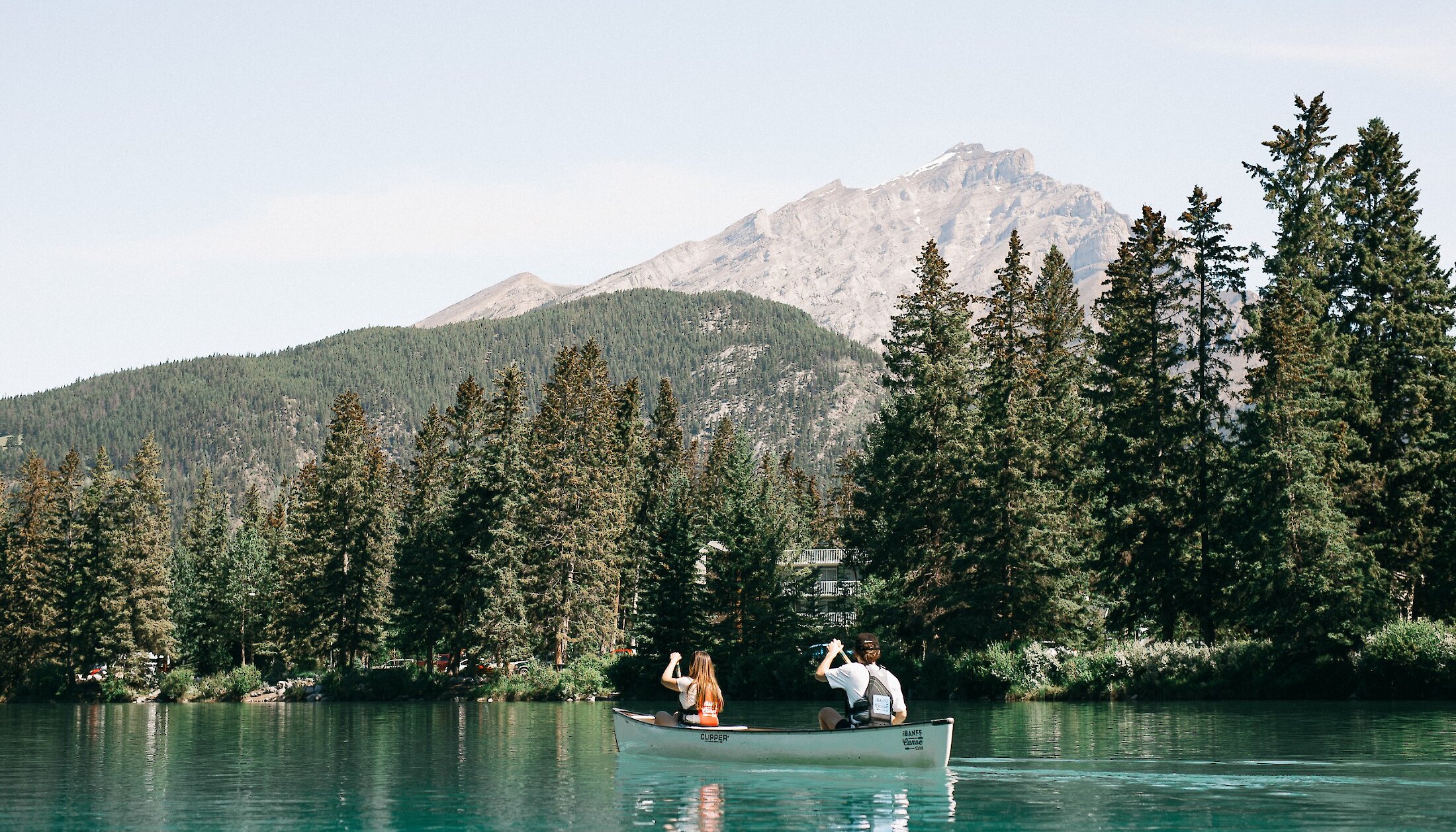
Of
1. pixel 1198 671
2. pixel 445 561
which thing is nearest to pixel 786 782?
pixel 1198 671

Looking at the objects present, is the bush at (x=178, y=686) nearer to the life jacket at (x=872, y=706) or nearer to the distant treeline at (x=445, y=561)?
the distant treeline at (x=445, y=561)

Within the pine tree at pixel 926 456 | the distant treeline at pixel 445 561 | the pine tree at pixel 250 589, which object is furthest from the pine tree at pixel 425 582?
the pine tree at pixel 926 456

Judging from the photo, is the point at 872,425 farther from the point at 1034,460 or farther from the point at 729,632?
the point at 1034,460

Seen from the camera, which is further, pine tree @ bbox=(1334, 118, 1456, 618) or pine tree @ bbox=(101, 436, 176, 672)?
pine tree @ bbox=(101, 436, 176, 672)

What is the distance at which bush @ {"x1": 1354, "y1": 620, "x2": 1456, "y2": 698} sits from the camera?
45031 mm

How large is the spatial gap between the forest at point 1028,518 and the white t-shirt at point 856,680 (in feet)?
91.8

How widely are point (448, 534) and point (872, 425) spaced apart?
86.0ft

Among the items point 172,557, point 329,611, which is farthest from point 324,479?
point 172,557

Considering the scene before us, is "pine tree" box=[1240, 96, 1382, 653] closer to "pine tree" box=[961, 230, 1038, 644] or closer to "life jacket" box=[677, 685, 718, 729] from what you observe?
"pine tree" box=[961, 230, 1038, 644]

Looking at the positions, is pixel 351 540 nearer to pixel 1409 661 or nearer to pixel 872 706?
pixel 1409 661

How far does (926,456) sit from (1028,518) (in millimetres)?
7127

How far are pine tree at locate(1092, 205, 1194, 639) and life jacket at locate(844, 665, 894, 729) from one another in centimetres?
3374

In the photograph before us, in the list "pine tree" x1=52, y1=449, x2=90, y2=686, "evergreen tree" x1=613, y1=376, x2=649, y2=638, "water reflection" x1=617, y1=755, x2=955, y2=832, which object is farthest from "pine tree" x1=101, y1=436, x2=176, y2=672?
"water reflection" x1=617, y1=755, x2=955, y2=832

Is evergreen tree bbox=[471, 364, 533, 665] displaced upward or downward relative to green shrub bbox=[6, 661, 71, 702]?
upward
